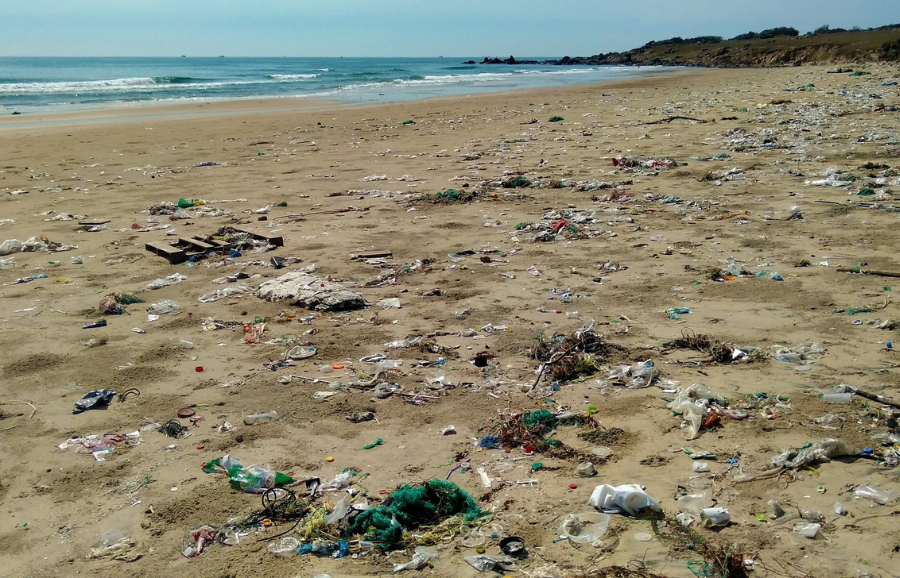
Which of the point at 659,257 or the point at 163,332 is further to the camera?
the point at 659,257

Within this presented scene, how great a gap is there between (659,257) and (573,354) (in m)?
2.38

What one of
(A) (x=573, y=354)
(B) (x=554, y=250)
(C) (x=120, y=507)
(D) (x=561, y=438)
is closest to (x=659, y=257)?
(B) (x=554, y=250)

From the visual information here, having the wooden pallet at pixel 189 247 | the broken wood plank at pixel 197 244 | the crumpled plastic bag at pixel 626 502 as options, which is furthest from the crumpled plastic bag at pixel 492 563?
the broken wood plank at pixel 197 244

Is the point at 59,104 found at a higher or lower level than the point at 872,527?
higher

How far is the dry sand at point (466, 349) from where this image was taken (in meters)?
2.73

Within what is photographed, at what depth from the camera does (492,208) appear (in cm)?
818

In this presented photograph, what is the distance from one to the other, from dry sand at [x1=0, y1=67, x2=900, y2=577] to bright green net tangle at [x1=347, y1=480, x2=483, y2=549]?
0.46 ft

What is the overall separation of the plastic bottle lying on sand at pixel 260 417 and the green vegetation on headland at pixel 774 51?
36.5 meters

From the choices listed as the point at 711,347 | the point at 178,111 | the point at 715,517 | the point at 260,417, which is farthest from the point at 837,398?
the point at 178,111

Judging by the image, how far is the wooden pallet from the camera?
6.66 m

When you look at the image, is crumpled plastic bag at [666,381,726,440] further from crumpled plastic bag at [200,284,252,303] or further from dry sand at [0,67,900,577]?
crumpled plastic bag at [200,284,252,303]

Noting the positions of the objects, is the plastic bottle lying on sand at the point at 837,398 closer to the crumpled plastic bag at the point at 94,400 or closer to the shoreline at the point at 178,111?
the crumpled plastic bag at the point at 94,400

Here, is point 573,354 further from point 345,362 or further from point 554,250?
point 554,250

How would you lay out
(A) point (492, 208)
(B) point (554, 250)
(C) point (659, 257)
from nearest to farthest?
(C) point (659, 257) < (B) point (554, 250) < (A) point (492, 208)
